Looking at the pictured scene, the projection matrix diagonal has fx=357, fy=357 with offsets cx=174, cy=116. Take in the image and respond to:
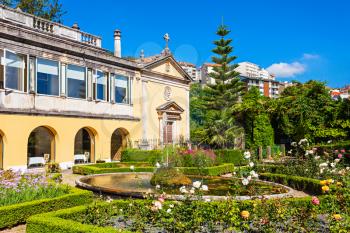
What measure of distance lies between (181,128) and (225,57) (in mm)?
9391

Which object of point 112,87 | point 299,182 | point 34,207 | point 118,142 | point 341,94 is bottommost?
point 299,182

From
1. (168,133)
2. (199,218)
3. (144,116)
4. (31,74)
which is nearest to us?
(199,218)

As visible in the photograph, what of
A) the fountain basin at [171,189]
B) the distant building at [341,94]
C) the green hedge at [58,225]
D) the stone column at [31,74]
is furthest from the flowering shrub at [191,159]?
the distant building at [341,94]

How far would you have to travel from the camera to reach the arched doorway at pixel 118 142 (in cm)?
2542

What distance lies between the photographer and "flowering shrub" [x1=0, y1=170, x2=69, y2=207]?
8297mm

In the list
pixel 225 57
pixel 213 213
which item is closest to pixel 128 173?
pixel 213 213


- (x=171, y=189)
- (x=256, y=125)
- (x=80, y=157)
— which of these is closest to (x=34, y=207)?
(x=171, y=189)

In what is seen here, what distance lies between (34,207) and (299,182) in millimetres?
9246

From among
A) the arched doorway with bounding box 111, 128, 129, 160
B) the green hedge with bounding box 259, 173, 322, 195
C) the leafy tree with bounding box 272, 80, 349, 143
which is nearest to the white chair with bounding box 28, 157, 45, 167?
the arched doorway with bounding box 111, 128, 129, 160

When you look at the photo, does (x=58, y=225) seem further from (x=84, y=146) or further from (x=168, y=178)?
(x=84, y=146)

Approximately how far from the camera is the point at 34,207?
808cm

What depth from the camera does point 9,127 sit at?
1706 cm

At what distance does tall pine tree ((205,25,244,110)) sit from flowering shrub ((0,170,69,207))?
83.9 ft

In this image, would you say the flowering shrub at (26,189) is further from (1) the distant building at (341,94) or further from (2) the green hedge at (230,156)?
(1) the distant building at (341,94)
